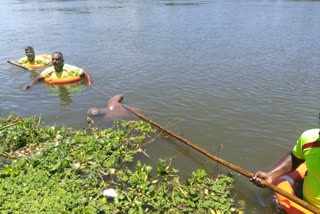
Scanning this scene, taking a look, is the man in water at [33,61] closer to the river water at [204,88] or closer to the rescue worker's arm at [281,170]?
the river water at [204,88]

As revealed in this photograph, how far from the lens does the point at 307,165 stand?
8.27 feet

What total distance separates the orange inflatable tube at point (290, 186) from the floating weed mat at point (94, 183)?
537 millimetres

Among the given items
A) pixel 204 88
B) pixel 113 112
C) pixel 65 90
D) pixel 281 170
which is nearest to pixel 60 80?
pixel 65 90

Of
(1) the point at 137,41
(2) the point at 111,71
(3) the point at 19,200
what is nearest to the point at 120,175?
(3) the point at 19,200

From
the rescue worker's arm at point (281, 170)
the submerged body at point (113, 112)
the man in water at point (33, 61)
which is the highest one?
the man in water at point (33, 61)

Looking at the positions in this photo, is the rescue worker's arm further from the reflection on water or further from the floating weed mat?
the reflection on water

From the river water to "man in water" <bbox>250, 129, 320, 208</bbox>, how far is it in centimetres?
60

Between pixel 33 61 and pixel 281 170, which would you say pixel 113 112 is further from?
pixel 33 61

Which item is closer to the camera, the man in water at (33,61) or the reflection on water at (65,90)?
the reflection on water at (65,90)

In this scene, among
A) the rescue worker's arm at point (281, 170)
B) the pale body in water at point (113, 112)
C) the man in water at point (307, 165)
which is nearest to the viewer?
the man in water at point (307, 165)

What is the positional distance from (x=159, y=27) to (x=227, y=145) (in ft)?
42.1

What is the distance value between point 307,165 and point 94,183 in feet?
8.73

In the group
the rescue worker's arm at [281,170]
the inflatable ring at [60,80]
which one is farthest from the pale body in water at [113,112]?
the rescue worker's arm at [281,170]

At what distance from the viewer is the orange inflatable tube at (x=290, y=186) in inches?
108
